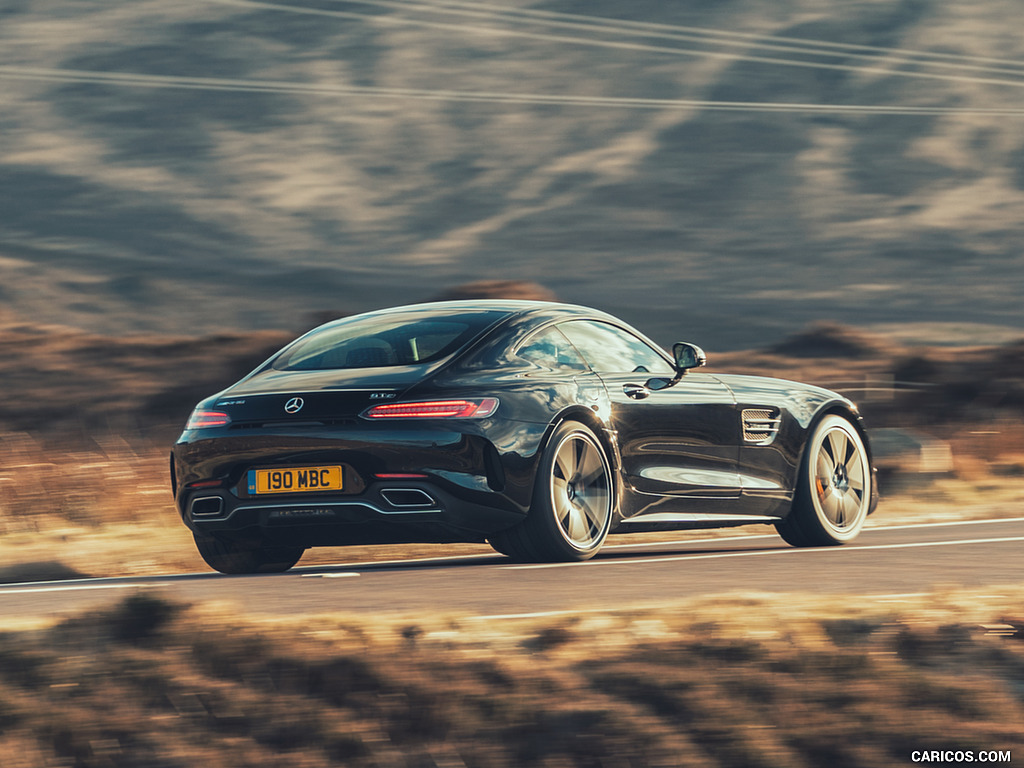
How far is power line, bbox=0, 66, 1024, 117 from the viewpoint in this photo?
39.2 metres

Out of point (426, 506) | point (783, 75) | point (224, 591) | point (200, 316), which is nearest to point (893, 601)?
point (426, 506)

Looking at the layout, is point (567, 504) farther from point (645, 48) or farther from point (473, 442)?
point (645, 48)

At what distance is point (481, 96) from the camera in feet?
128

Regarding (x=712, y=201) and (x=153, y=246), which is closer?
(x=153, y=246)

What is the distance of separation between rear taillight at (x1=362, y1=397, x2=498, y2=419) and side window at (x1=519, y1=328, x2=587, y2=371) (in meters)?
0.61

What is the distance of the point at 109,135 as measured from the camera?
3762 centimetres

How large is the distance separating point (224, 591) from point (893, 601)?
10.1 feet

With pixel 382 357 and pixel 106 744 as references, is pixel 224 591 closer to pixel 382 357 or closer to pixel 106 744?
pixel 382 357

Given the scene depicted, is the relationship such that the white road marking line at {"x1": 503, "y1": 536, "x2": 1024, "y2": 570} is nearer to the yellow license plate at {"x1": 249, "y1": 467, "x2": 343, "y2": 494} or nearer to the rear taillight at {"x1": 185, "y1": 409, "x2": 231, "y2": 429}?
the yellow license plate at {"x1": 249, "y1": 467, "x2": 343, "y2": 494}

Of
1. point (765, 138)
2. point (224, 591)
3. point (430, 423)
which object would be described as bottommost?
point (224, 591)

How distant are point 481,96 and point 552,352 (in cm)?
3132

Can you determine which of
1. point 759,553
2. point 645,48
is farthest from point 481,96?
point 759,553

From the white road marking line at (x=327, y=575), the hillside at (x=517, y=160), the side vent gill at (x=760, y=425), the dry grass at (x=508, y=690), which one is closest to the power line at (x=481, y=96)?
the hillside at (x=517, y=160)

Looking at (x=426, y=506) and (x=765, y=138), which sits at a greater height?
(x=765, y=138)
